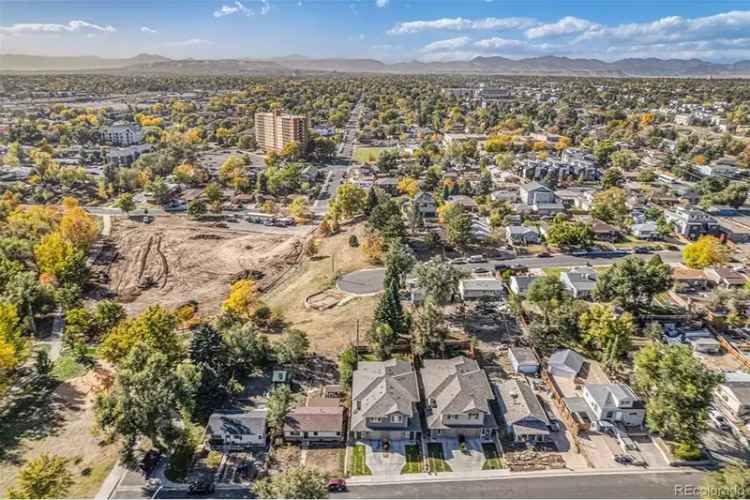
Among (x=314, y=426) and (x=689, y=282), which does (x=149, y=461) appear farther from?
(x=689, y=282)

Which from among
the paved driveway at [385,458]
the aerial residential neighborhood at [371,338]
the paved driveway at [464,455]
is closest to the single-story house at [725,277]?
the aerial residential neighborhood at [371,338]

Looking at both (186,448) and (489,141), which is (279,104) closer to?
(489,141)

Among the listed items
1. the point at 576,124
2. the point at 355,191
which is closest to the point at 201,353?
the point at 355,191

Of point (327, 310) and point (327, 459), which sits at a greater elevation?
point (327, 310)

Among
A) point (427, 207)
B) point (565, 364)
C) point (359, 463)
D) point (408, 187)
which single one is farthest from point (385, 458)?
point (408, 187)

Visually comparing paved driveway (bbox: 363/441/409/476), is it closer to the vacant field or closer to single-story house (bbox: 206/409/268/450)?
single-story house (bbox: 206/409/268/450)

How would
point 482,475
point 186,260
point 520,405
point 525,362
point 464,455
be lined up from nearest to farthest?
point 482,475 < point 464,455 < point 520,405 < point 525,362 < point 186,260
